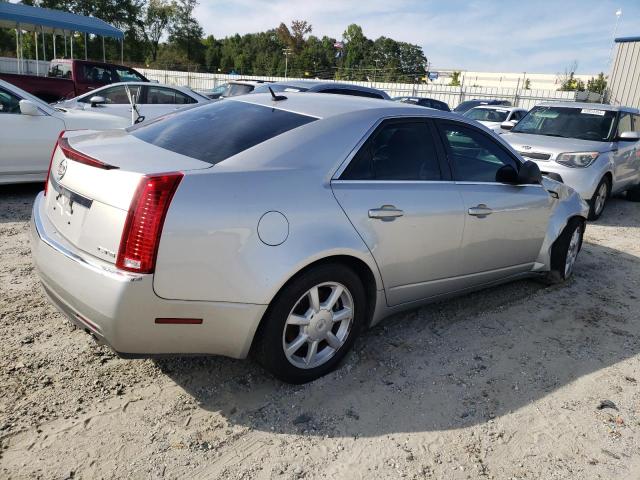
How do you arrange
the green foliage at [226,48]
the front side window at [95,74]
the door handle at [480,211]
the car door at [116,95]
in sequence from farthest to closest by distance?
the green foliage at [226,48]
the front side window at [95,74]
the car door at [116,95]
the door handle at [480,211]

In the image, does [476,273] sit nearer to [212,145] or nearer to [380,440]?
[380,440]

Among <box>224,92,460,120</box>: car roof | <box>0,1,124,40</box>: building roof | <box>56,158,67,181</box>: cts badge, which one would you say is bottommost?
<box>56,158,67,181</box>: cts badge

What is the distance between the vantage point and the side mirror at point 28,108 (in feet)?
21.5

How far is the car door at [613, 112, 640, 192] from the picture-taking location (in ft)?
28.3

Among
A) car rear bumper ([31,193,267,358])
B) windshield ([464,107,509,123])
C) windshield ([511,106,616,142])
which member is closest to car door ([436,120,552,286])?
car rear bumper ([31,193,267,358])

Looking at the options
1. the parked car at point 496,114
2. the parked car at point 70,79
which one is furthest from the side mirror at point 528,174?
the parked car at point 496,114

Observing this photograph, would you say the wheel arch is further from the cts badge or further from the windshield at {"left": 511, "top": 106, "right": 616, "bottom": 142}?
the windshield at {"left": 511, "top": 106, "right": 616, "bottom": 142}

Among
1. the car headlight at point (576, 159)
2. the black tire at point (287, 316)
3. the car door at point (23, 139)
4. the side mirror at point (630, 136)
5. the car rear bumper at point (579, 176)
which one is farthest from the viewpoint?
the side mirror at point (630, 136)

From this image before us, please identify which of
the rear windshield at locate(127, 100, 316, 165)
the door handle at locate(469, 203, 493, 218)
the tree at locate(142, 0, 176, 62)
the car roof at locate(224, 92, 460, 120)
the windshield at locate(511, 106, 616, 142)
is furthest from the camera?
the tree at locate(142, 0, 176, 62)

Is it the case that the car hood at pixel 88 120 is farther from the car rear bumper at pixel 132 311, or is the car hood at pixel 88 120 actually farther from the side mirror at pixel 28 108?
the car rear bumper at pixel 132 311

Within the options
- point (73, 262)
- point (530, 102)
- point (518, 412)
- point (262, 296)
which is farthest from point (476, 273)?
point (530, 102)

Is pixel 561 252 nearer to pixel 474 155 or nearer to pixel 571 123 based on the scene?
pixel 474 155

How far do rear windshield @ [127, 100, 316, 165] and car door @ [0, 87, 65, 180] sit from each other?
379 centimetres

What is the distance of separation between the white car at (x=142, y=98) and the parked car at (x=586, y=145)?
5.72 m
